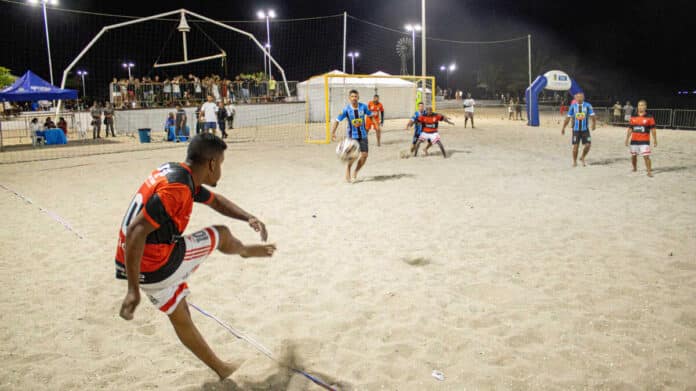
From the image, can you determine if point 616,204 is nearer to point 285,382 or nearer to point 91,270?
point 285,382

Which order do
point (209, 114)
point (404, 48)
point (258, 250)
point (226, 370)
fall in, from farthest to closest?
point (404, 48), point (209, 114), point (226, 370), point (258, 250)

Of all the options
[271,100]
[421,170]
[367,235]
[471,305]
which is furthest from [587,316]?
[271,100]

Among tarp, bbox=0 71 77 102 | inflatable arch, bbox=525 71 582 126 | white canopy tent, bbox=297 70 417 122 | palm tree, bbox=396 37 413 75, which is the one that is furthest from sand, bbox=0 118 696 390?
palm tree, bbox=396 37 413 75

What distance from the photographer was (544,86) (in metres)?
25.1

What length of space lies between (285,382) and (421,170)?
8664mm

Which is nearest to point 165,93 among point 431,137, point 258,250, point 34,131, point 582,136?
point 34,131

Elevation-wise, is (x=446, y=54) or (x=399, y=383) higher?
(x=446, y=54)

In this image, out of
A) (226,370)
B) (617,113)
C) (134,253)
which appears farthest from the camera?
(617,113)

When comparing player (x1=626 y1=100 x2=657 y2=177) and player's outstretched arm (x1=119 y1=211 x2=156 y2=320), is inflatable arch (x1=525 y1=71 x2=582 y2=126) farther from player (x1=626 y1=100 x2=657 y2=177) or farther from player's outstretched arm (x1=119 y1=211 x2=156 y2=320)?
player's outstretched arm (x1=119 y1=211 x2=156 y2=320)

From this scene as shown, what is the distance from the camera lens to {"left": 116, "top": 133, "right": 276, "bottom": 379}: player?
8.06ft

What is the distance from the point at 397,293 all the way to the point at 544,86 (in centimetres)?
2378

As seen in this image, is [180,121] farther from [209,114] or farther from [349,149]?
[349,149]

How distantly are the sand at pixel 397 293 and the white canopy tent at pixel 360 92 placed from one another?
70.8ft

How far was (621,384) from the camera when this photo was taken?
303 centimetres
